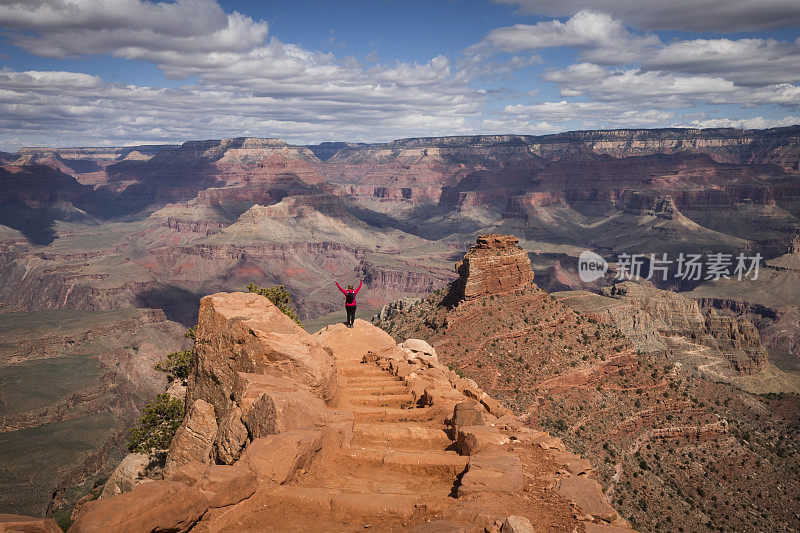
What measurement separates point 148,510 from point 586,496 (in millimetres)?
12181

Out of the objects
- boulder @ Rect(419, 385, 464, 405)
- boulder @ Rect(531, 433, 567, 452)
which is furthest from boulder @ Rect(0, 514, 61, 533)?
boulder @ Rect(531, 433, 567, 452)

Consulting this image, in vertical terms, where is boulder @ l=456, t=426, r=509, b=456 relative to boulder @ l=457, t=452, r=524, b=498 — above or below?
below

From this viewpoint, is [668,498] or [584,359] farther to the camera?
[584,359]

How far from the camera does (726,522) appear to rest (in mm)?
42562

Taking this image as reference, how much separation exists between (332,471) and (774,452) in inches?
2266

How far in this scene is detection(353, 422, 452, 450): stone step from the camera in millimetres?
19623

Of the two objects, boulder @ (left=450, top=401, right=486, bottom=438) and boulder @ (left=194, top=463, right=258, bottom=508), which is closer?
boulder @ (left=194, top=463, right=258, bottom=508)

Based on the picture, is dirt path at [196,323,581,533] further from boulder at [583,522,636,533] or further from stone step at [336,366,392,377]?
stone step at [336,366,392,377]

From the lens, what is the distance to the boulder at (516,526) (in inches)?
454

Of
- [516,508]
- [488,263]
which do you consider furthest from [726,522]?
[516,508]

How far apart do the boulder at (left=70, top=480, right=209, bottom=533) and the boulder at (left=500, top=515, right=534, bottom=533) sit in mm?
7643

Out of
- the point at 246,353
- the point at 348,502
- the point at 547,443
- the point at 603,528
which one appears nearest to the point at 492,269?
the point at 547,443

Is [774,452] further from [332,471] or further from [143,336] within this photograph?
[143,336]

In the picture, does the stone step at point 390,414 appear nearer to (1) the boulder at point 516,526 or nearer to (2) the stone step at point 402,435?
(2) the stone step at point 402,435
